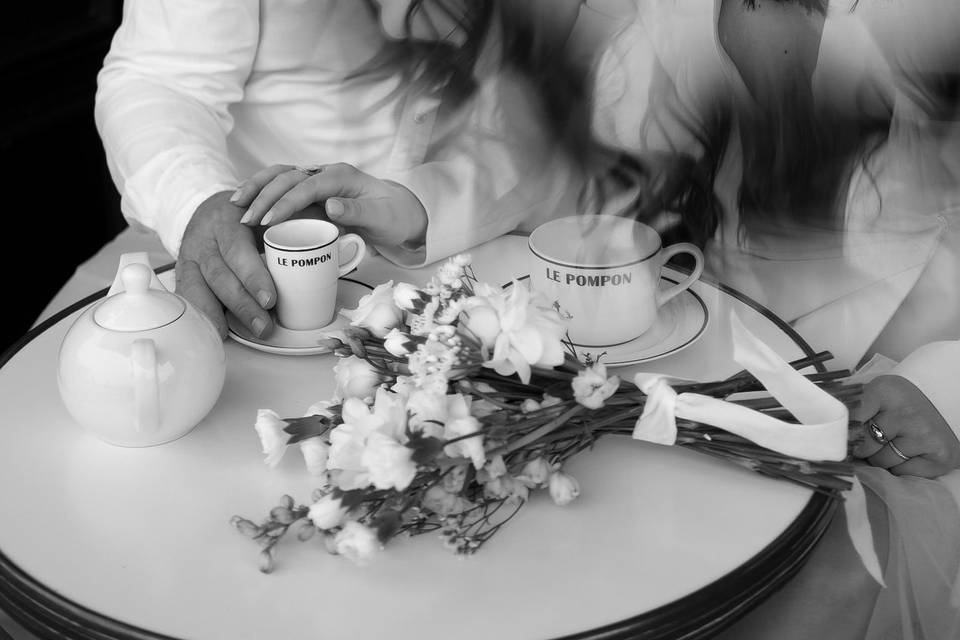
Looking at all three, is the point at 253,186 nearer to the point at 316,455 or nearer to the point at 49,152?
the point at 316,455

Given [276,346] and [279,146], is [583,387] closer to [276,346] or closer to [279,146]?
[276,346]

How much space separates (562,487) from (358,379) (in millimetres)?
133

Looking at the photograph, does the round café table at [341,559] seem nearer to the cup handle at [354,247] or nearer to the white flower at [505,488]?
the white flower at [505,488]

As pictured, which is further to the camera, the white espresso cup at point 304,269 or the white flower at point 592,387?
the white espresso cup at point 304,269

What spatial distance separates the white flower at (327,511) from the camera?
486 millimetres

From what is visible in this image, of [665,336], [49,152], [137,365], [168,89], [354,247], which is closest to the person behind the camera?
[137,365]

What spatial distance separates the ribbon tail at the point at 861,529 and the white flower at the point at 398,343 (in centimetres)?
27

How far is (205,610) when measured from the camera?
0.49 metres

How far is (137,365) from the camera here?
22.5 inches

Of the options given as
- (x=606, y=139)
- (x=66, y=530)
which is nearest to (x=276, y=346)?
(x=66, y=530)

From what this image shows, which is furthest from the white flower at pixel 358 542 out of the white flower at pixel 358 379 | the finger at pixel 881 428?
the finger at pixel 881 428

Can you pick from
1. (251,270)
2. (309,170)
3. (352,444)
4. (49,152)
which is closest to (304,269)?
(251,270)

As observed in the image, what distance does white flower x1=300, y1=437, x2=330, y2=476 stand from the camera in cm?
54

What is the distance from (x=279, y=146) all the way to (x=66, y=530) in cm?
75
